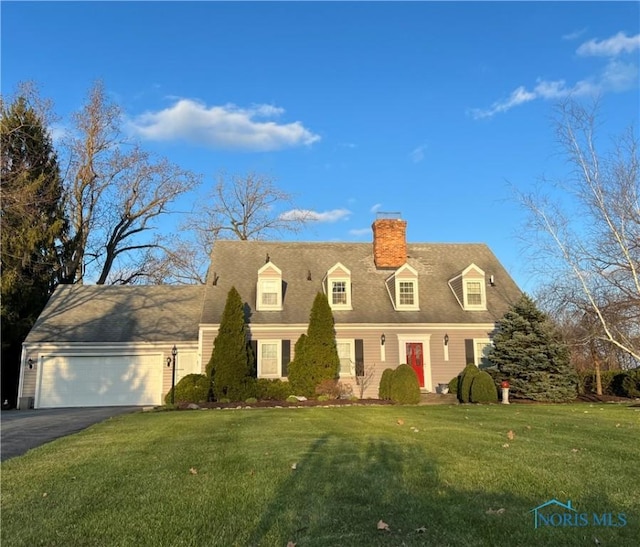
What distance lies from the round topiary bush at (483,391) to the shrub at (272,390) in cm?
663

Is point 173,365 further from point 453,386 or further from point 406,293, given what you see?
point 453,386

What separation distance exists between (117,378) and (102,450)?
14515mm

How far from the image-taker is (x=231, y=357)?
18.8m

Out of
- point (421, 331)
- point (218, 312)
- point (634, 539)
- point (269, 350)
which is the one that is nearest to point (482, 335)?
point (421, 331)

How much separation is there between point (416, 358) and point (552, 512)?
1762 cm

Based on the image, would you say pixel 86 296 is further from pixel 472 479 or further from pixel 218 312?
pixel 472 479

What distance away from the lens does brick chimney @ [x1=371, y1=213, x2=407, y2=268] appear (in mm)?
24844

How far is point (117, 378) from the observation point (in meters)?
21.5

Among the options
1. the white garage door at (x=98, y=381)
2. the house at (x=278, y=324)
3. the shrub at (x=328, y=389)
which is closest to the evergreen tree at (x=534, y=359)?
the house at (x=278, y=324)

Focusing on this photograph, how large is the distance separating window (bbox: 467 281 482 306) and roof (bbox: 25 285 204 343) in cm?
1223

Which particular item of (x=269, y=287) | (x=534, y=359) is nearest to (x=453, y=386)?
(x=534, y=359)

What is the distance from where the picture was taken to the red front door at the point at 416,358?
71.5 ft

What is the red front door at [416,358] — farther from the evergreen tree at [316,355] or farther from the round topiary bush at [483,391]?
the round topiary bush at [483,391]

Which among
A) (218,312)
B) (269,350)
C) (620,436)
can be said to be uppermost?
(218,312)
